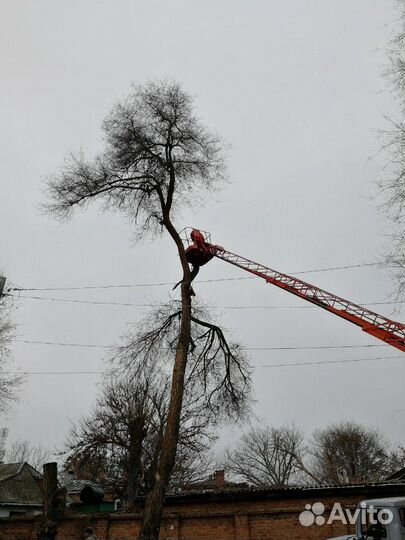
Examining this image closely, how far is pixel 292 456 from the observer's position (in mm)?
45406

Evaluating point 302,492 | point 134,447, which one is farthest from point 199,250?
point 134,447

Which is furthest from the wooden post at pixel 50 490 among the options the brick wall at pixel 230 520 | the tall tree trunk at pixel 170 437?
the brick wall at pixel 230 520

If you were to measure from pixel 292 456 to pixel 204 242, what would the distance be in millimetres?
34492

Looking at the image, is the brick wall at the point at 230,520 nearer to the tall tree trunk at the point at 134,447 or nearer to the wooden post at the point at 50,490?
the wooden post at the point at 50,490

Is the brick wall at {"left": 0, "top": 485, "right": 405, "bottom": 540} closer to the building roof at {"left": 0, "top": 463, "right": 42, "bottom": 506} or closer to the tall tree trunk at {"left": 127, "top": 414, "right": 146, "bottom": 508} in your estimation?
the tall tree trunk at {"left": 127, "top": 414, "right": 146, "bottom": 508}

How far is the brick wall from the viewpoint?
1400cm

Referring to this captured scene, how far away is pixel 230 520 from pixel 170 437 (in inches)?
208

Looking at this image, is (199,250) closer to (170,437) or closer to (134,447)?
(170,437)

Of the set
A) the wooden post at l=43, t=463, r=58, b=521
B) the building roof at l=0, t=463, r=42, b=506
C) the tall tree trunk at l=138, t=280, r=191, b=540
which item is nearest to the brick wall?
the wooden post at l=43, t=463, r=58, b=521

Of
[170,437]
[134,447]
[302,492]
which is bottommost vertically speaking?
[302,492]

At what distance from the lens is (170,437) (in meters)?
11.4

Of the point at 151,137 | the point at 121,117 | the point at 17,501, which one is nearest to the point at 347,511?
the point at 151,137

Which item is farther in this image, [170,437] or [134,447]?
[134,447]

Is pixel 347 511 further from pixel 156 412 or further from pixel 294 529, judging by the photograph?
pixel 156 412
